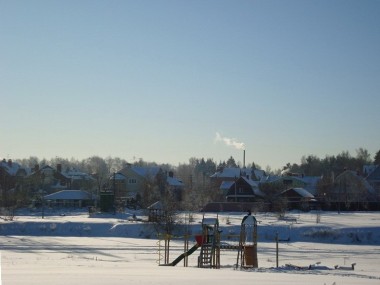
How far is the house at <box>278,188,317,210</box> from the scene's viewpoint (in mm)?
82688

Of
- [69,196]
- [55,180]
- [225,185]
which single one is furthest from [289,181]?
[55,180]

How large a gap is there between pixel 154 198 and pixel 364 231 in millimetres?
37191

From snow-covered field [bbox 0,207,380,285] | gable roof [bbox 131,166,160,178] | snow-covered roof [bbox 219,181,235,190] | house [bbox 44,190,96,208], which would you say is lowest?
snow-covered field [bbox 0,207,380,285]

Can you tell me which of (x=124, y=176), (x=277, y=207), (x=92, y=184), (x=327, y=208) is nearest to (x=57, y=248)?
(x=277, y=207)

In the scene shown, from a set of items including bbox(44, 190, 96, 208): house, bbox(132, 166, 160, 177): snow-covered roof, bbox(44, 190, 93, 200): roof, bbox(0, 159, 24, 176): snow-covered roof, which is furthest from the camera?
bbox(0, 159, 24, 176): snow-covered roof

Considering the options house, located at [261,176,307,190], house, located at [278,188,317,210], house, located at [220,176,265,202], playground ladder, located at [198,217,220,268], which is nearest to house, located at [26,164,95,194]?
house, located at [220,176,265,202]

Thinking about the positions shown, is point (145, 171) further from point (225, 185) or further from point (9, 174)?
point (9, 174)

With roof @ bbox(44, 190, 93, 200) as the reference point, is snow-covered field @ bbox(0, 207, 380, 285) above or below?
below

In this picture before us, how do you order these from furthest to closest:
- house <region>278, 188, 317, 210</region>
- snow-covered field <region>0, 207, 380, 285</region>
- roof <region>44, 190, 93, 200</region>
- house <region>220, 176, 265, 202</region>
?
house <region>220, 176, 265, 202</region> → roof <region>44, 190, 93, 200</region> → house <region>278, 188, 317, 210</region> → snow-covered field <region>0, 207, 380, 285</region>

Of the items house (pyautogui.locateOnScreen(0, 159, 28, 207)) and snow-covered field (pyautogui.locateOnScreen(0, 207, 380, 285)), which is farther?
house (pyautogui.locateOnScreen(0, 159, 28, 207))

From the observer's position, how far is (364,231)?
52.6 metres

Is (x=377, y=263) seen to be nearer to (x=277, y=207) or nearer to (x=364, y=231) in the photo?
(x=364, y=231)

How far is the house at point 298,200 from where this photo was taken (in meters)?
82.7

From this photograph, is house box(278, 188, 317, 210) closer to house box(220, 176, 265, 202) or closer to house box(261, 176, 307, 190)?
house box(220, 176, 265, 202)
